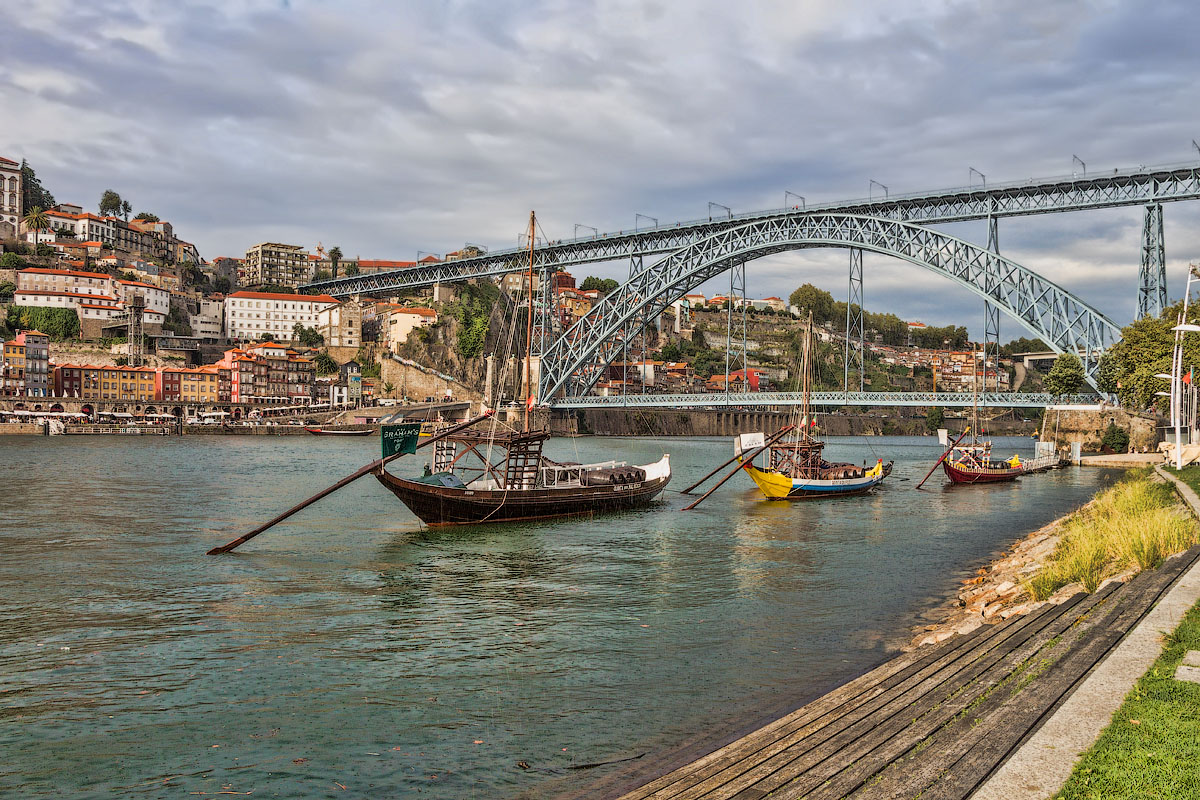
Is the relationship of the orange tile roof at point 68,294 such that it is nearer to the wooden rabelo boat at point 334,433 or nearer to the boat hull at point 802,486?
the wooden rabelo boat at point 334,433

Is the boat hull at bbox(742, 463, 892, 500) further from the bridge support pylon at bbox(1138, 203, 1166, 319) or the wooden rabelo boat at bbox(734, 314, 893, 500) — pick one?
the bridge support pylon at bbox(1138, 203, 1166, 319)

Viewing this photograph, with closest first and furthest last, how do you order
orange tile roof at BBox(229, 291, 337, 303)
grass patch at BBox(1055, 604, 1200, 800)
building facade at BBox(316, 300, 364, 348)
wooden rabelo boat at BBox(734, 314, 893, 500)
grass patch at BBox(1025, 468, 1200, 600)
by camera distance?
grass patch at BBox(1055, 604, 1200, 800) → grass patch at BBox(1025, 468, 1200, 600) → wooden rabelo boat at BBox(734, 314, 893, 500) → building facade at BBox(316, 300, 364, 348) → orange tile roof at BBox(229, 291, 337, 303)

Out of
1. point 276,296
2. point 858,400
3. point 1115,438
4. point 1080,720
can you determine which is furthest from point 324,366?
point 1080,720

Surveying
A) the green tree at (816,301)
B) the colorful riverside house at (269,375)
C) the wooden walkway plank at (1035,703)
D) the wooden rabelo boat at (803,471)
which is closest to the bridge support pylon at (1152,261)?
the wooden rabelo boat at (803,471)

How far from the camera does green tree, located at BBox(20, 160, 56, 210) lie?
121 meters

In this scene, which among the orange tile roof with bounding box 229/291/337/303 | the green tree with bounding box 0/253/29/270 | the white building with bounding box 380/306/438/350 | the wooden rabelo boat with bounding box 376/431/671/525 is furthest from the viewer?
the orange tile roof with bounding box 229/291/337/303

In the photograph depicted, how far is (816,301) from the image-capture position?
164875mm

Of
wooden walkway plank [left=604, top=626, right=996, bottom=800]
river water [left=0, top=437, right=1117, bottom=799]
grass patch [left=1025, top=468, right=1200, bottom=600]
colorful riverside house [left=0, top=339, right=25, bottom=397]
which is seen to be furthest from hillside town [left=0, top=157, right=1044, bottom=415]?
wooden walkway plank [left=604, top=626, right=996, bottom=800]

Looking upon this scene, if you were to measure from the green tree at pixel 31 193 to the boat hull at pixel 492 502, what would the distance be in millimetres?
121223

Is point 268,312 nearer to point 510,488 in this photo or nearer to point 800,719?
point 510,488

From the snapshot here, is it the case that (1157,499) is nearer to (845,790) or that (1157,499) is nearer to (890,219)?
(845,790)

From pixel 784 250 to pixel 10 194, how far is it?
332ft

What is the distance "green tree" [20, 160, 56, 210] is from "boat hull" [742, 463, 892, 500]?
397ft

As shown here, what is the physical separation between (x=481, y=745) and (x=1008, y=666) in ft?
16.2
